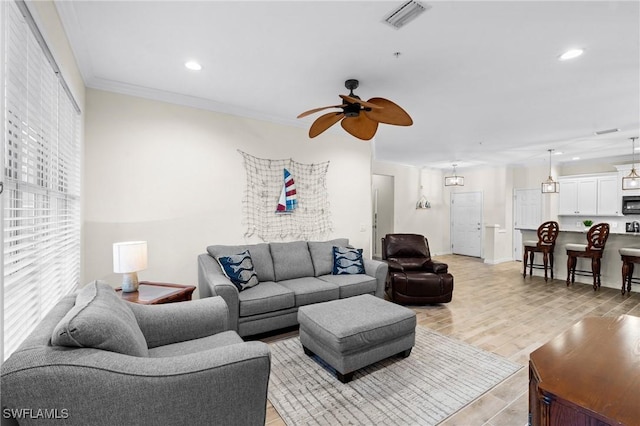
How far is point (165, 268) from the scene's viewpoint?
338 cm

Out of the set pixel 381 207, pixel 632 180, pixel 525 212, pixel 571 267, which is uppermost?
pixel 632 180

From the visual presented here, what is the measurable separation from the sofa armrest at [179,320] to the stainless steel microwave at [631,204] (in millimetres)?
8287

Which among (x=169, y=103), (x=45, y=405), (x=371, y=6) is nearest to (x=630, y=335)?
(x=371, y=6)

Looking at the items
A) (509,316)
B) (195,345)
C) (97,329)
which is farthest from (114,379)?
(509,316)

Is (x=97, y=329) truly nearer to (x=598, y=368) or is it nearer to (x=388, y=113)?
(x=598, y=368)

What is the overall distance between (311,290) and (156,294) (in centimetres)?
148

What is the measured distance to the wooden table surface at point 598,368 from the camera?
111cm

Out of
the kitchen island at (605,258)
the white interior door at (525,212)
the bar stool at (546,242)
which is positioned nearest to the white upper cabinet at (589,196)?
the white interior door at (525,212)

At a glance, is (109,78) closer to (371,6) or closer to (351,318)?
(371,6)

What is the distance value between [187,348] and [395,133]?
4194mm

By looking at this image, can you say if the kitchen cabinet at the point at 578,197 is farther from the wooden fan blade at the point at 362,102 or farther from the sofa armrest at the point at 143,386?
the sofa armrest at the point at 143,386

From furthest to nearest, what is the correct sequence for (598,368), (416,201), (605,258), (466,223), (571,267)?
(466,223), (416,201), (571,267), (605,258), (598,368)

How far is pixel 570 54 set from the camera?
246 cm

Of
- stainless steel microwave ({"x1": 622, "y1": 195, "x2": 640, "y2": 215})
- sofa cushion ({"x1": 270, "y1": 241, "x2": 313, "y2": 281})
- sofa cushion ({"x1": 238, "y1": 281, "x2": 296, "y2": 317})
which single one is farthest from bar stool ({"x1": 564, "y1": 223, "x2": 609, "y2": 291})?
sofa cushion ({"x1": 238, "y1": 281, "x2": 296, "y2": 317})
